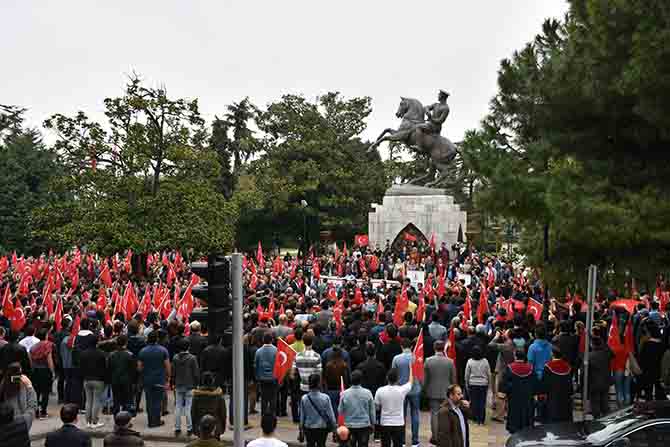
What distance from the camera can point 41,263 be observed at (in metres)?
27.1

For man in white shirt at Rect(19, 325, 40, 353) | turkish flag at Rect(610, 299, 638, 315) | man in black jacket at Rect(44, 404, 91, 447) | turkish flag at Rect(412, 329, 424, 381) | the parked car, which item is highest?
turkish flag at Rect(610, 299, 638, 315)

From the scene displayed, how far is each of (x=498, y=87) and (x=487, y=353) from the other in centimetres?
443

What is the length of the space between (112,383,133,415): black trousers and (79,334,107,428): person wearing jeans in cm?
22

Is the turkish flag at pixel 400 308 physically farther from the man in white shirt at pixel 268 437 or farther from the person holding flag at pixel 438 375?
the man in white shirt at pixel 268 437

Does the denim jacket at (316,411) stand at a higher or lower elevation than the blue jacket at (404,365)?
lower

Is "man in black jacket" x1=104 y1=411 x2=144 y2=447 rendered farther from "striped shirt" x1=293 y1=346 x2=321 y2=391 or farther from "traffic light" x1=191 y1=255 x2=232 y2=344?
"striped shirt" x1=293 y1=346 x2=321 y2=391

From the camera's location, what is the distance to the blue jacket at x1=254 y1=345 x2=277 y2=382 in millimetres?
11047

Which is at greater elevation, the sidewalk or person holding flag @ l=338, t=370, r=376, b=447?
person holding flag @ l=338, t=370, r=376, b=447

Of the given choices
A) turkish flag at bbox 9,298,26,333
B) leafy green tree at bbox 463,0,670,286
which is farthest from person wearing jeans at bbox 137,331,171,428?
leafy green tree at bbox 463,0,670,286

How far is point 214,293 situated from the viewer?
658cm

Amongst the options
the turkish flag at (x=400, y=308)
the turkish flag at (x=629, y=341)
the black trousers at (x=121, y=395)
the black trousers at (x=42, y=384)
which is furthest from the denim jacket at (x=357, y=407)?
the turkish flag at (x=400, y=308)

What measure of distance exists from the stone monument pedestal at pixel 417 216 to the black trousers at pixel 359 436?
29.7 meters

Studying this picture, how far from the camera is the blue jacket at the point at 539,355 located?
1102 cm

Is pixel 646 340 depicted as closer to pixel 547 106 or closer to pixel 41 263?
pixel 547 106
